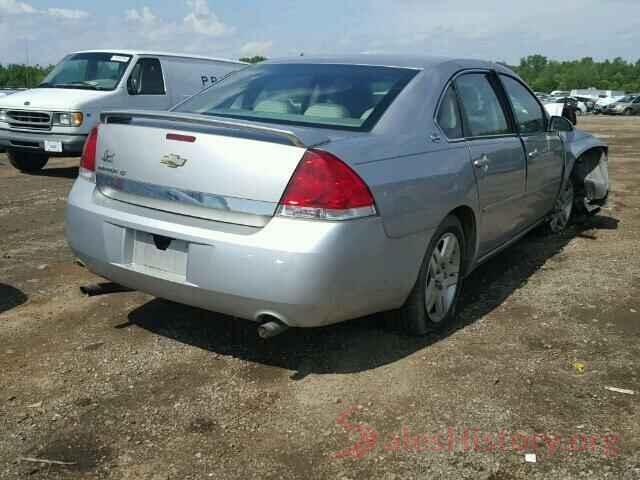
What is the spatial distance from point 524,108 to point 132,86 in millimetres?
7241

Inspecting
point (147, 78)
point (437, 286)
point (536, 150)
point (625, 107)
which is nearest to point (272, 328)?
point (437, 286)

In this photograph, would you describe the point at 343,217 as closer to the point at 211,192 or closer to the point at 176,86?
the point at 211,192

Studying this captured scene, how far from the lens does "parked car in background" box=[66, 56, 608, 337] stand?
118 inches

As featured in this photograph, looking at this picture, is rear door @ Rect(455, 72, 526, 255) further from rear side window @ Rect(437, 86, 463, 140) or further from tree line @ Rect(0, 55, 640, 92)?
tree line @ Rect(0, 55, 640, 92)

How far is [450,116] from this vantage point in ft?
13.0

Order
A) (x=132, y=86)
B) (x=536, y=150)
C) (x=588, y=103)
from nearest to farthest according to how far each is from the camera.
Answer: (x=536, y=150) < (x=132, y=86) < (x=588, y=103)

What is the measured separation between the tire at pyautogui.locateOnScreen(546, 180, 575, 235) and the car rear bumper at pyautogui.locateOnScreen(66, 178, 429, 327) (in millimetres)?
3225

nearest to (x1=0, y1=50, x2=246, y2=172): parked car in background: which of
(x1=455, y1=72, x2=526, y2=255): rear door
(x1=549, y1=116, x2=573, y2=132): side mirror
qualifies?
(x1=549, y1=116, x2=573, y2=132): side mirror

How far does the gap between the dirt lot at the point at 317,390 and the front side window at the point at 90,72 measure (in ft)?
21.1

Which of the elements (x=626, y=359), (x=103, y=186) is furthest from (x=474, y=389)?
(x=103, y=186)

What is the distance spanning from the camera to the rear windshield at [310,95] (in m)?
3.61

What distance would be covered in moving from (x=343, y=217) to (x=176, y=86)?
912 centimetres

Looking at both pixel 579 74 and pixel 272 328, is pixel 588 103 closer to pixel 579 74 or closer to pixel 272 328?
pixel 272 328

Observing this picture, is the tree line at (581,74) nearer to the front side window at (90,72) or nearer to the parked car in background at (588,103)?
the parked car in background at (588,103)
